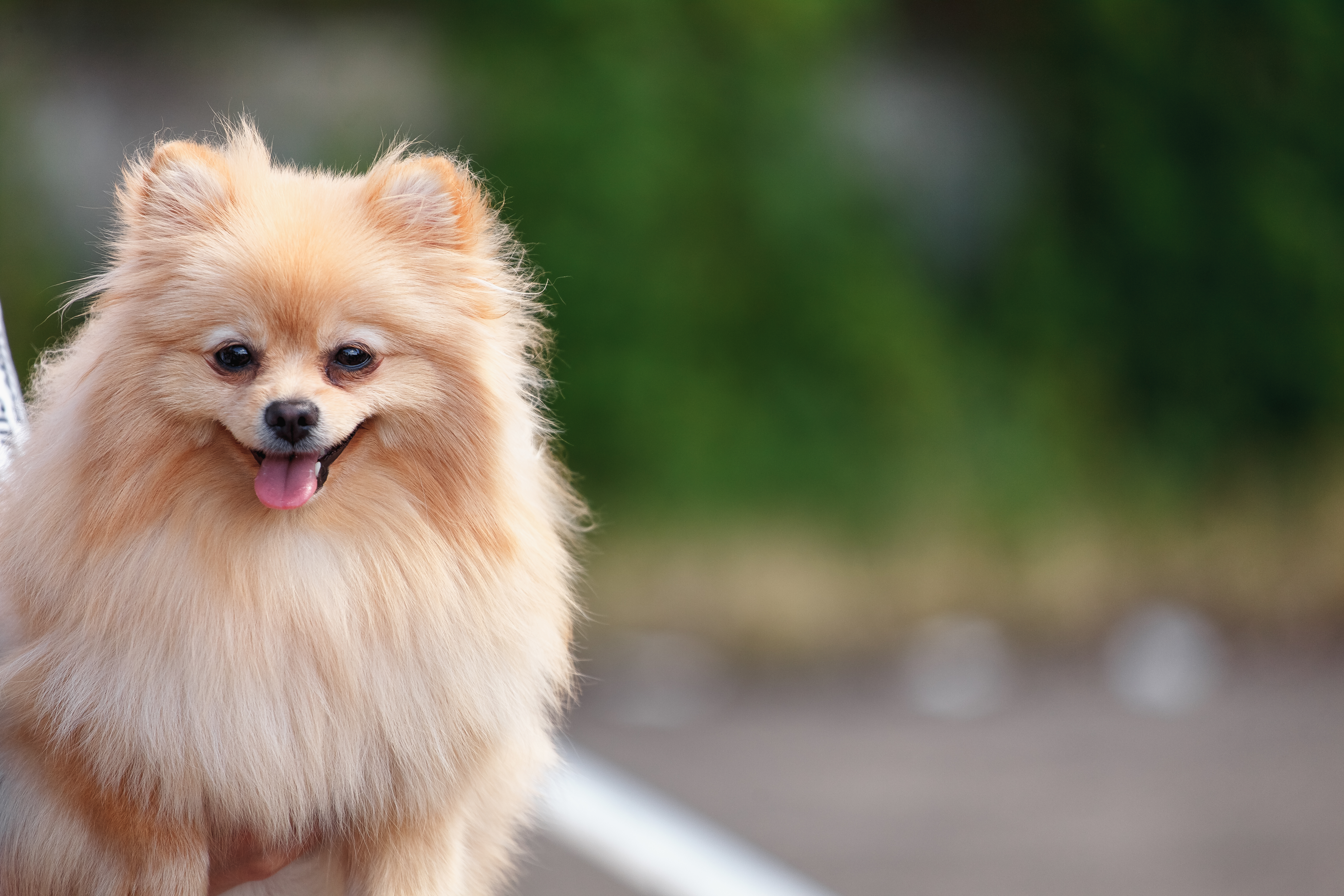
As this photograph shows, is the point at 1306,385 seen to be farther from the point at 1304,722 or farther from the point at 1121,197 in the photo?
the point at 1304,722

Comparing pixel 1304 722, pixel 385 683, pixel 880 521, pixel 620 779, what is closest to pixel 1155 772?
pixel 1304 722

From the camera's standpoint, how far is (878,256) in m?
9.02

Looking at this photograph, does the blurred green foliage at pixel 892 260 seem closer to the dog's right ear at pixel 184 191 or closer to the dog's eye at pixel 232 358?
the dog's right ear at pixel 184 191

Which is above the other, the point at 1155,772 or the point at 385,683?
the point at 385,683

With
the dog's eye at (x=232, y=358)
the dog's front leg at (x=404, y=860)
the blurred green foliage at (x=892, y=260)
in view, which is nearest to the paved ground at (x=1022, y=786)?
the blurred green foliage at (x=892, y=260)

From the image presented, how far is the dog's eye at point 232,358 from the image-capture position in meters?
1.96

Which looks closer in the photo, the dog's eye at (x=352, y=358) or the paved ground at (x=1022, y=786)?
the dog's eye at (x=352, y=358)

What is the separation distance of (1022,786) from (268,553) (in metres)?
5.97

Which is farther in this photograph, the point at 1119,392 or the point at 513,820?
the point at 1119,392

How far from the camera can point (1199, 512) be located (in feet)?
29.9

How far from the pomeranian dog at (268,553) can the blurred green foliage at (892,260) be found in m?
6.14

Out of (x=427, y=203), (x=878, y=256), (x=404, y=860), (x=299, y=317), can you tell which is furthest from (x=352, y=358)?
(x=878, y=256)

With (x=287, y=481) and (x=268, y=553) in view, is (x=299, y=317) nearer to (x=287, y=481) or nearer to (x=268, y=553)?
(x=287, y=481)

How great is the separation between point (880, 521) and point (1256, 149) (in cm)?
360
